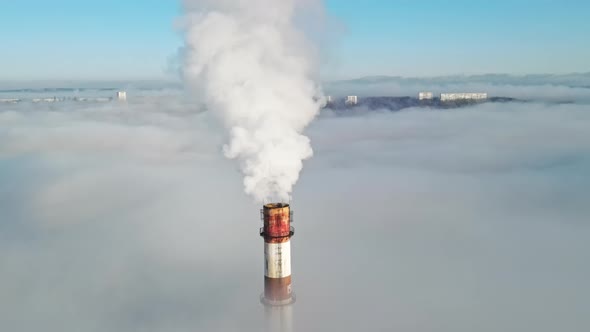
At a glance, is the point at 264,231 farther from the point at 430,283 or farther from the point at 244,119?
the point at 430,283

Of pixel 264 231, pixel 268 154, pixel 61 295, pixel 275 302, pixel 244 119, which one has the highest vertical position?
pixel 244 119

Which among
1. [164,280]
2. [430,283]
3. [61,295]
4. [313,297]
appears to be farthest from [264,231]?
[61,295]

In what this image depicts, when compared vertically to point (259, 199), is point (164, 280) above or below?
below

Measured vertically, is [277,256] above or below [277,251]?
below

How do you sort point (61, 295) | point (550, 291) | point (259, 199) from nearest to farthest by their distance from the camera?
1. point (259, 199)
2. point (550, 291)
3. point (61, 295)

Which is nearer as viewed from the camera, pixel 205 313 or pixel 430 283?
pixel 205 313
